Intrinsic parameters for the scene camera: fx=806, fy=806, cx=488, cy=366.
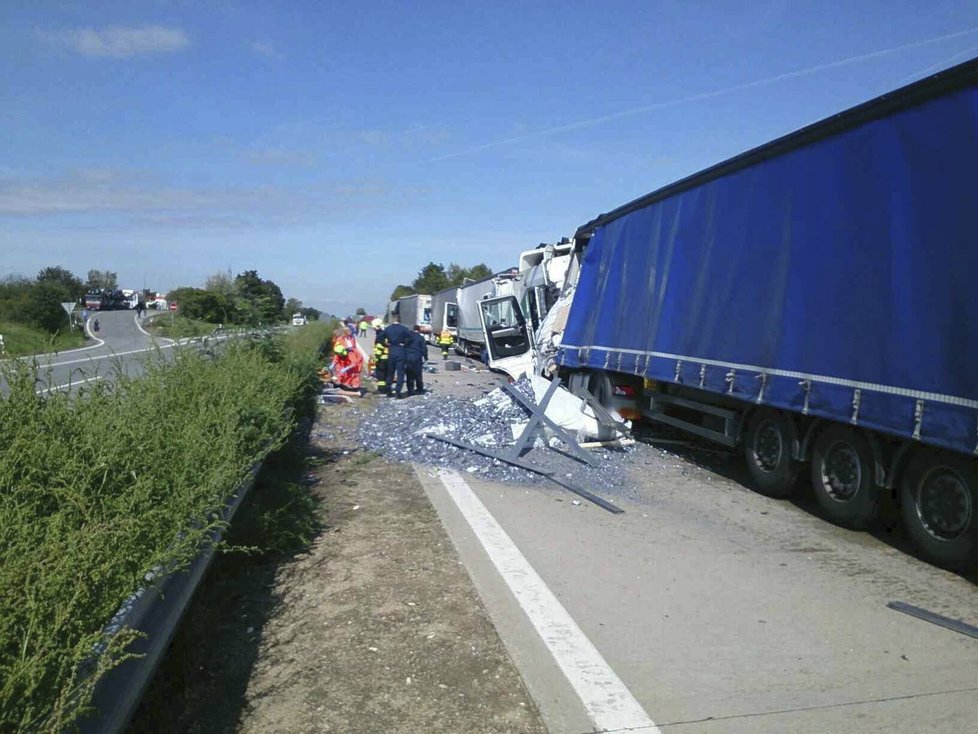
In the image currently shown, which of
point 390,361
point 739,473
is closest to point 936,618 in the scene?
point 739,473

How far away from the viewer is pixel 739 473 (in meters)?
9.87

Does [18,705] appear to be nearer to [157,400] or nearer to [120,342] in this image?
[157,400]

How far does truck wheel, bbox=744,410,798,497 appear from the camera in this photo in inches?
315

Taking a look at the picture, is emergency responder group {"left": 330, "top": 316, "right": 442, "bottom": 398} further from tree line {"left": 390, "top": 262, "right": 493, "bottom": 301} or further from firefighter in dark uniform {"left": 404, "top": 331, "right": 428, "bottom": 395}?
tree line {"left": 390, "top": 262, "right": 493, "bottom": 301}

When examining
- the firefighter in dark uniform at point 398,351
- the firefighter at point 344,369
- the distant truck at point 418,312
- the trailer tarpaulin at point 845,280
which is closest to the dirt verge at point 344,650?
the trailer tarpaulin at point 845,280

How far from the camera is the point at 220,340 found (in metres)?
9.94

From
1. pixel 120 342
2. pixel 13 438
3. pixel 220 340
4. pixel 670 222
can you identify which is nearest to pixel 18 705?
pixel 13 438

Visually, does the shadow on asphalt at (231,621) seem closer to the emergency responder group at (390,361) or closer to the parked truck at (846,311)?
the parked truck at (846,311)

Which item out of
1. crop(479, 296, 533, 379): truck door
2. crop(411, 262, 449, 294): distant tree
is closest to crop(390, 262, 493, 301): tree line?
crop(411, 262, 449, 294): distant tree

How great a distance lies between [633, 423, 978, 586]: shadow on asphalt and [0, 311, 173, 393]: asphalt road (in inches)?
256

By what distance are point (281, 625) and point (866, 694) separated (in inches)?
129

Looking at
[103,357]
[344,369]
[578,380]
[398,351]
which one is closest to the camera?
[578,380]

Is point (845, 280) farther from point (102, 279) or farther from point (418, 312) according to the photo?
point (102, 279)

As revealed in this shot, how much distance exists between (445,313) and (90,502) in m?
41.2
